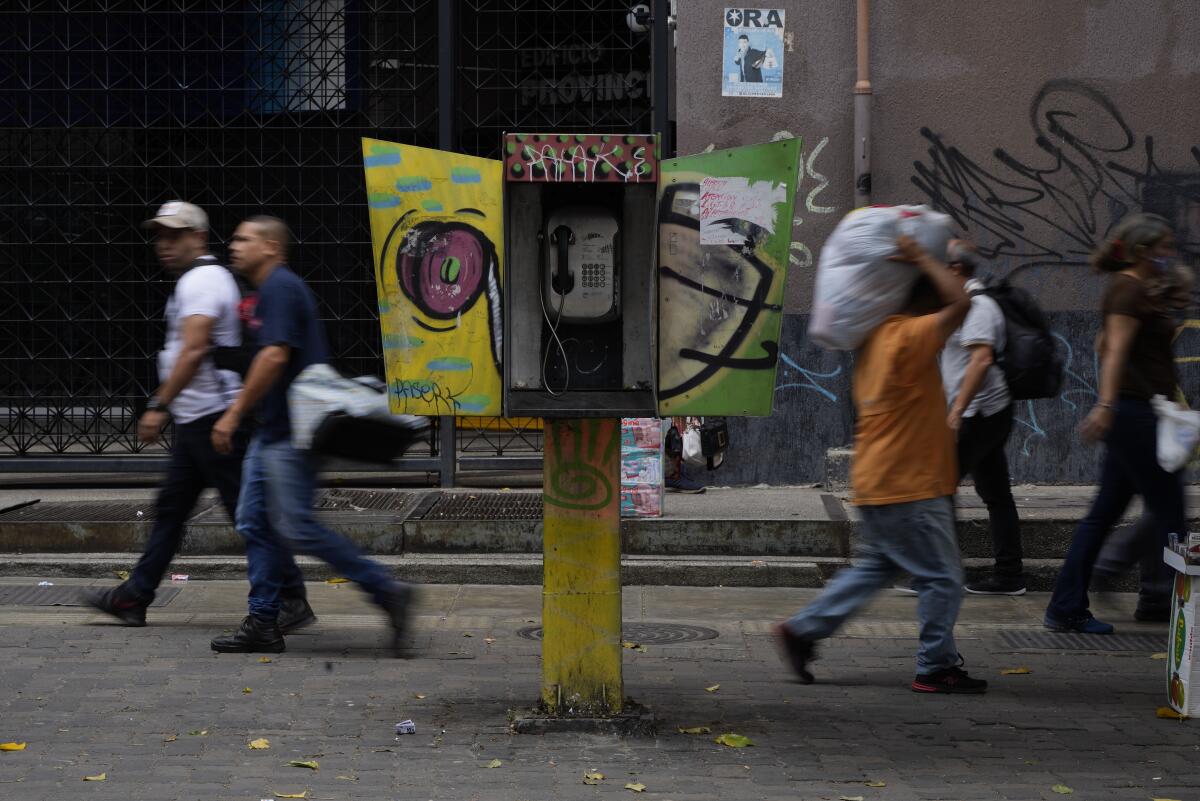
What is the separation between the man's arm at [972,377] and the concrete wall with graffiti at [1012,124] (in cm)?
375

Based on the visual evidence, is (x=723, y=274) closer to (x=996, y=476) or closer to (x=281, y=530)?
(x=281, y=530)

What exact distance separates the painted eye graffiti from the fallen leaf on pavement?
1677 millimetres

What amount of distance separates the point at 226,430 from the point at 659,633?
215cm

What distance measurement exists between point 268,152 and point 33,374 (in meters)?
2.29

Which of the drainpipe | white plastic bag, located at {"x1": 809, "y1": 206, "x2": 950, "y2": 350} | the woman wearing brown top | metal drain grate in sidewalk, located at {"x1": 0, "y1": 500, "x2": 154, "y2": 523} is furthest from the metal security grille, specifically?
white plastic bag, located at {"x1": 809, "y1": 206, "x2": 950, "y2": 350}

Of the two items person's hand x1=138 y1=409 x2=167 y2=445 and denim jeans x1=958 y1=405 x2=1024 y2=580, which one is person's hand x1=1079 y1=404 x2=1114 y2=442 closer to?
denim jeans x1=958 y1=405 x2=1024 y2=580

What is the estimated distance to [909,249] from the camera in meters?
5.17

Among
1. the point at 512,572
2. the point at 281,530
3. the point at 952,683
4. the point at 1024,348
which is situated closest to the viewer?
the point at 952,683

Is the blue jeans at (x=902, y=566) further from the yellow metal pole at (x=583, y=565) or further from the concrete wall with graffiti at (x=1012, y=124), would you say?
the concrete wall with graffiti at (x=1012, y=124)

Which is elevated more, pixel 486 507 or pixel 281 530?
pixel 281 530

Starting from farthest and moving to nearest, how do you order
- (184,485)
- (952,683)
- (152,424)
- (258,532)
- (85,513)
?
(85,513), (184,485), (152,424), (258,532), (952,683)

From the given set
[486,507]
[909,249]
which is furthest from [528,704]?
[486,507]

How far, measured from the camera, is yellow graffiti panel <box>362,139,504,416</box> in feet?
17.2

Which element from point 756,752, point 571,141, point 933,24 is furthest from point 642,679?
point 933,24
